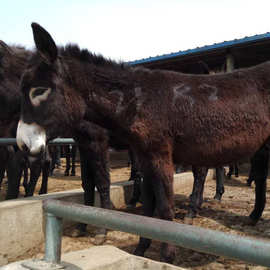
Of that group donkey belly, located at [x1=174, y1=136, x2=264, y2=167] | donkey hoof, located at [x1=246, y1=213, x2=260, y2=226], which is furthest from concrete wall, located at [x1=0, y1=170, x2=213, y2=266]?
donkey hoof, located at [x1=246, y1=213, x2=260, y2=226]

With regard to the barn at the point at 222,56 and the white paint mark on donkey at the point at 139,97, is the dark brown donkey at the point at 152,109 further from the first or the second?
the barn at the point at 222,56

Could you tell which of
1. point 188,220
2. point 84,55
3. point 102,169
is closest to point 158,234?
point 84,55

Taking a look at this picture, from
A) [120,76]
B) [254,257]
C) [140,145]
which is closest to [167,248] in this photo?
[140,145]

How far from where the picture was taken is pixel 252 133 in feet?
9.12

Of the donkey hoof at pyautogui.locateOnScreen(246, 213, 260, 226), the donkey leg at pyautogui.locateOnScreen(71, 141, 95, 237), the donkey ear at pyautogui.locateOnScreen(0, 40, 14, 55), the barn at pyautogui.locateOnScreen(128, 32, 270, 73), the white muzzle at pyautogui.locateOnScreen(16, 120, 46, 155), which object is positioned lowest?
the donkey hoof at pyautogui.locateOnScreen(246, 213, 260, 226)

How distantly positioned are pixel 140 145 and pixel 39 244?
1.76 meters

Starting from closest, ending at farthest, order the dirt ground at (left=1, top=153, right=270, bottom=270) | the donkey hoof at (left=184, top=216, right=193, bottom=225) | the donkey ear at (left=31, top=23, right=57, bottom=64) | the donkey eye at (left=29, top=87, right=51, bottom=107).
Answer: the donkey ear at (left=31, top=23, right=57, bottom=64)
the donkey eye at (left=29, top=87, right=51, bottom=107)
the dirt ground at (left=1, top=153, right=270, bottom=270)
the donkey hoof at (left=184, top=216, right=193, bottom=225)

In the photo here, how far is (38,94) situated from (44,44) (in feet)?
1.32

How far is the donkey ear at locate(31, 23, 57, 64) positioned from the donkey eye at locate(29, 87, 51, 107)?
230 mm

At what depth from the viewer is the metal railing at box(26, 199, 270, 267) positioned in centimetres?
91

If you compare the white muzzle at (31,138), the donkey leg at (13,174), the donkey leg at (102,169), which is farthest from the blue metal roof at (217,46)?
the white muzzle at (31,138)

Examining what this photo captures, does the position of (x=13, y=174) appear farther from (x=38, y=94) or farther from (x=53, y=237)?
(x=53, y=237)

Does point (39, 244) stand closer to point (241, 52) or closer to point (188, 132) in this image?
point (188, 132)

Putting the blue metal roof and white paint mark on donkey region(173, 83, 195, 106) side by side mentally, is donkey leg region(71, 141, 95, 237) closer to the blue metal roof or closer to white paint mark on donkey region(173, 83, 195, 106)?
white paint mark on donkey region(173, 83, 195, 106)
